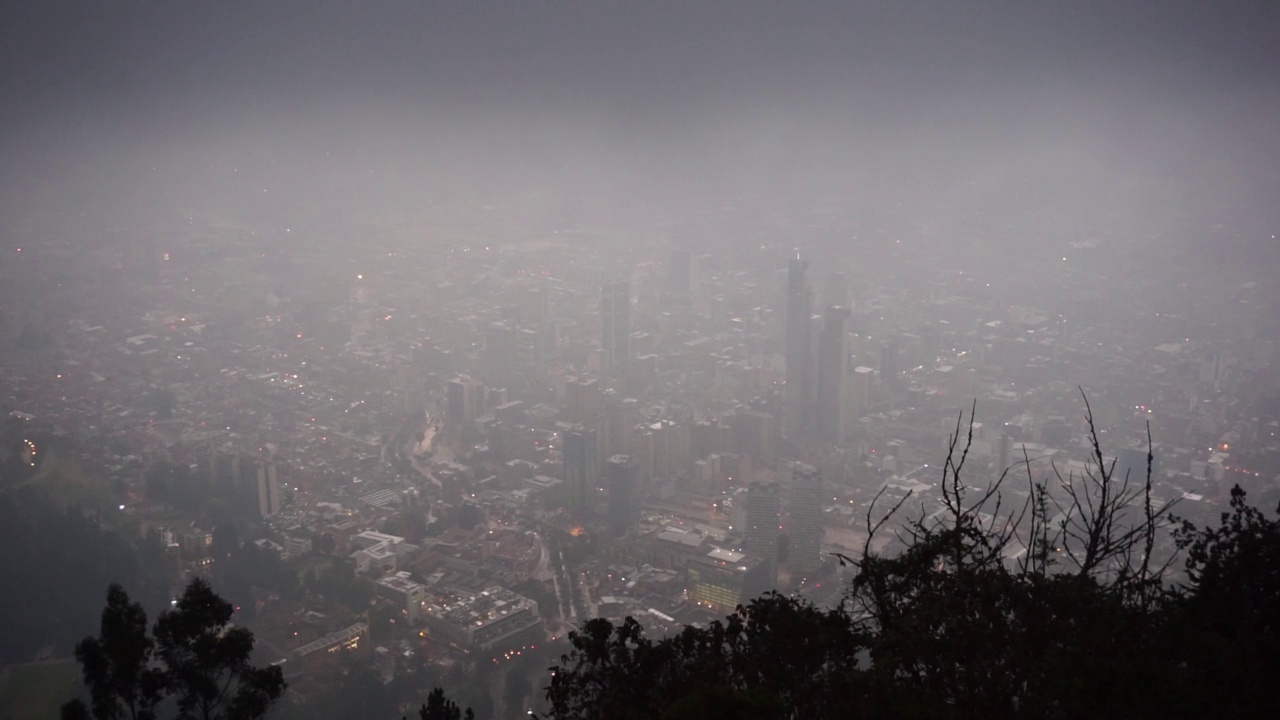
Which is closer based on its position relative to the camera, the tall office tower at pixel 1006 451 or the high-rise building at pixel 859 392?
the tall office tower at pixel 1006 451

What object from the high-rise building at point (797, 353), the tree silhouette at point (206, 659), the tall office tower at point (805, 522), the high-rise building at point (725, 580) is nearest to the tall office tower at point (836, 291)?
the high-rise building at point (797, 353)

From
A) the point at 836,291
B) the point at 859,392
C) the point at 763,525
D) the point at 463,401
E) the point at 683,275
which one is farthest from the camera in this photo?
the point at 683,275

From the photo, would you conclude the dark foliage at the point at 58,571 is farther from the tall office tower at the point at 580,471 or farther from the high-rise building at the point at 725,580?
the high-rise building at the point at 725,580

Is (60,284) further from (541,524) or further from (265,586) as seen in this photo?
(541,524)

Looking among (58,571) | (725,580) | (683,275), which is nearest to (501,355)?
(683,275)

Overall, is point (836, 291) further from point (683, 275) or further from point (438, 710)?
point (438, 710)

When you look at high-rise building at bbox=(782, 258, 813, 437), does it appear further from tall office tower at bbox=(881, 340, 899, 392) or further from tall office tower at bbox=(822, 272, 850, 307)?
tall office tower at bbox=(881, 340, 899, 392)

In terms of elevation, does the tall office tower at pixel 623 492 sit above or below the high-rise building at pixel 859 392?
below

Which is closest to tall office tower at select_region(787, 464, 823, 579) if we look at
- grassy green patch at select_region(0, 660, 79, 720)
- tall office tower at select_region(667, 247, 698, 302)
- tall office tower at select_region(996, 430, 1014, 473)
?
tall office tower at select_region(996, 430, 1014, 473)
